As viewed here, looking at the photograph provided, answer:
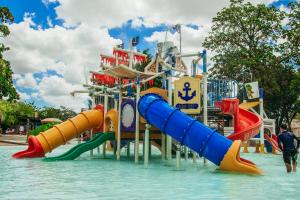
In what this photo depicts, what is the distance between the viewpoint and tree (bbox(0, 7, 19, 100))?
A: 25266 mm

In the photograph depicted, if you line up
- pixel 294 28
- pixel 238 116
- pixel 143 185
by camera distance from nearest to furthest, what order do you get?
pixel 143 185 → pixel 238 116 → pixel 294 28

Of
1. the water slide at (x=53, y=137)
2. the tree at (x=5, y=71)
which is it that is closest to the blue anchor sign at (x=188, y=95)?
the water slide at (x=53, y=137)

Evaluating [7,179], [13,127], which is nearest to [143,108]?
[7,179]

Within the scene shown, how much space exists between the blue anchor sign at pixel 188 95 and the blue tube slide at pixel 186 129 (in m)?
0.66

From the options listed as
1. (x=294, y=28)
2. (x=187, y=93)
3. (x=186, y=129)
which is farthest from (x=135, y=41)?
(x=294, y=28)

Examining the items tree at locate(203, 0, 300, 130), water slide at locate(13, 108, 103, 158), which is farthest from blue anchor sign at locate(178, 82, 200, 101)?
tree at locate(203, 0, 300, 130)

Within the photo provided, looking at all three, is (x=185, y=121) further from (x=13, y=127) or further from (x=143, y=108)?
(x=13, y=127)

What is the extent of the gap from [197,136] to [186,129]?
1.43ft

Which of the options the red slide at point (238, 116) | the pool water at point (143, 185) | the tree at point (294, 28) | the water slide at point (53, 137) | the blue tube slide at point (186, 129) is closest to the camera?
the pool water at point (143, 185)

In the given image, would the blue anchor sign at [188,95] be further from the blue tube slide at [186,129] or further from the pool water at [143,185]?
the pool water at [143,185]

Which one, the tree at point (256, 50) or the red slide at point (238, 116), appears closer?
the red slide at point (238, 116)

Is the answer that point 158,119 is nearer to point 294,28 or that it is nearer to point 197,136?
point 197,136

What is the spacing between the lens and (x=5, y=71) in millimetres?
25828

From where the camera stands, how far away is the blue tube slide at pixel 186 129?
12039mm
